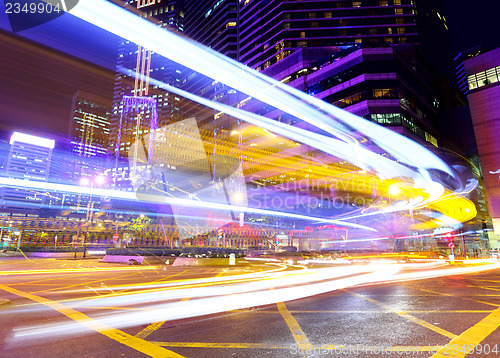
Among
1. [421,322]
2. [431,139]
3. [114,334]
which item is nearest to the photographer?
[114,334]

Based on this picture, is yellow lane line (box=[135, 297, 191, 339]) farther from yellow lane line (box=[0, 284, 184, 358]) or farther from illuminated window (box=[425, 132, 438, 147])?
illuminated window (box=[425, 132, 438, 147])

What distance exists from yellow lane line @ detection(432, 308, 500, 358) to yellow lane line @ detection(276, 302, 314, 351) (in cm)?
162

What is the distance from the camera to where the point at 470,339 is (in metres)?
4.21

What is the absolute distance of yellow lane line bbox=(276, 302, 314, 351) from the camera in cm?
407

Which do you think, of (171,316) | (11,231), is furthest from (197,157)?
(171,316)

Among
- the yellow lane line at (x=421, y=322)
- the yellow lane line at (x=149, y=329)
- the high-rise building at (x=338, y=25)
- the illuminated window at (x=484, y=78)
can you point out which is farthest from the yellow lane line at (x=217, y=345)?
the high-rise building at (x=338, y=25)

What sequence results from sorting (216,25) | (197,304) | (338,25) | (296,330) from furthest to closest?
(216,25), (338,25), (197,304), (296,330)

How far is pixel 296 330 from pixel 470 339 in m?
2.57

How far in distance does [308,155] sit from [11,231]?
191ft

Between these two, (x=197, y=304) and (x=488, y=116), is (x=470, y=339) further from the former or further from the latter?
(x=488, y=116)

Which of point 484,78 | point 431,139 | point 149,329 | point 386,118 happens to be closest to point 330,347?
point 149,329

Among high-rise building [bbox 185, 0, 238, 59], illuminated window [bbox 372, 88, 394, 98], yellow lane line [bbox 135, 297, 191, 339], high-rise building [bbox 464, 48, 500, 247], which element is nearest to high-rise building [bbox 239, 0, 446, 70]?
high-rise building [bbox 185, 0, 238, 59]

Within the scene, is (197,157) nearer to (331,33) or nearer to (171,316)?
(331,33)

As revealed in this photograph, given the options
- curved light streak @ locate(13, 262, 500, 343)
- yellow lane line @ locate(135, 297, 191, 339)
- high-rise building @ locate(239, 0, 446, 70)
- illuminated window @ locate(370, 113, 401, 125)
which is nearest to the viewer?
yellow lane line @ locate(135, 297, 191, 339)
